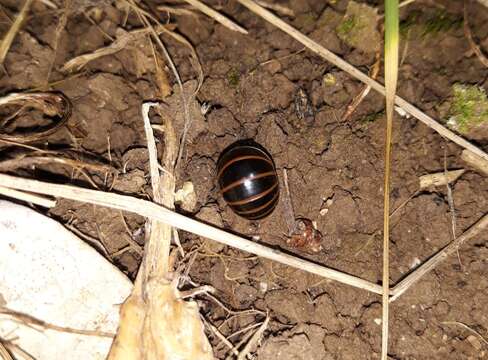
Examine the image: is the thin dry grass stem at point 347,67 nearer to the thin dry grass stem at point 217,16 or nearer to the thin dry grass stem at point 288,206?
the thin dry grass stem at point 217,16

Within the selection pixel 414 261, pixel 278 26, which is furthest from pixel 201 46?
pixel 414 261

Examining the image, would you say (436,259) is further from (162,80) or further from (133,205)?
(162,80)

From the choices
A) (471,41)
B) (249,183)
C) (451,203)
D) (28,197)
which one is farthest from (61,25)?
(451,203)

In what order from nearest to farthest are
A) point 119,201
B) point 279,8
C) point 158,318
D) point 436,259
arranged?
point 158,318, point 119,201, point 436,259, point 279,8

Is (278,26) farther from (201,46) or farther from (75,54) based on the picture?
(75,54)

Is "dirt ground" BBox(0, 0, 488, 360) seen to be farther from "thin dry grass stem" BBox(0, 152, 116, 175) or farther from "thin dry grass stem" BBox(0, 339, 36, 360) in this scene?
"thin dry grass stem" BBox(0, 339, 36, 360)

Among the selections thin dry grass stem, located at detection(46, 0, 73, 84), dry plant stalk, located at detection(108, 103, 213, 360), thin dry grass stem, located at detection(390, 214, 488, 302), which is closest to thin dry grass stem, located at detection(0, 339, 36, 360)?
dry plant stalk, located at detection(108, 103, 213, 360)
